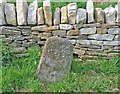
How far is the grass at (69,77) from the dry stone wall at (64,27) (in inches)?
5.2

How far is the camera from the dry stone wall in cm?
490

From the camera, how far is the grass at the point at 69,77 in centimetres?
443

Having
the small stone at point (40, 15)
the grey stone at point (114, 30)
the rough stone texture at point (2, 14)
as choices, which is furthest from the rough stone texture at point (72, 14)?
the rough stone texture at point (2, 14)

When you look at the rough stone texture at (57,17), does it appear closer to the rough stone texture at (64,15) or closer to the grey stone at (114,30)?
the rough stone texture at (64,15)

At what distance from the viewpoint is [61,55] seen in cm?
456

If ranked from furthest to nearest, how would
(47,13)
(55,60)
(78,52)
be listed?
(78,52) → (47,13) → (55,60)

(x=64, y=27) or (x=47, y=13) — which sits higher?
(x=47, y=13)

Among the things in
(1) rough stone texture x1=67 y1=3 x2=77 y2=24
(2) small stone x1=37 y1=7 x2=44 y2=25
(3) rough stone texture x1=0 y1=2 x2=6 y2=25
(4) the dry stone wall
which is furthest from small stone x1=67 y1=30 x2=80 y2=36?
(3) rough stone texture x1=0 y1=2 x2=6 y2=25

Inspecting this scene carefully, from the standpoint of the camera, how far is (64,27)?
491cm

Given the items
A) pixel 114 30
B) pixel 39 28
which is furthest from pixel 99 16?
pixel 39 28

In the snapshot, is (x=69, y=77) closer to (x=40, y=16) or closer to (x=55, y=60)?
(x=55, y=60)

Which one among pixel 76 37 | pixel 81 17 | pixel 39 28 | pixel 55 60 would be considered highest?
pixel 81 17

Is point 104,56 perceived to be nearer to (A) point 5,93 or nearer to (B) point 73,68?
(B) point 73,68

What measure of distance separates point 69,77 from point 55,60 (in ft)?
0.89
